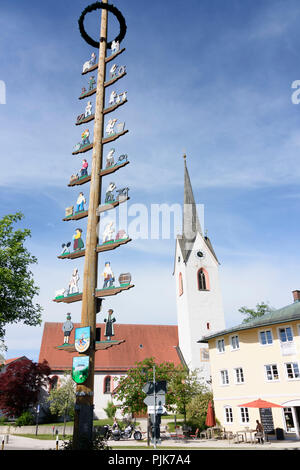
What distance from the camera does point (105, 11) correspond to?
16672 millimetres

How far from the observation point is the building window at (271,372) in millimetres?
26462

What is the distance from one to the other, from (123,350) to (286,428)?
32.9 metres

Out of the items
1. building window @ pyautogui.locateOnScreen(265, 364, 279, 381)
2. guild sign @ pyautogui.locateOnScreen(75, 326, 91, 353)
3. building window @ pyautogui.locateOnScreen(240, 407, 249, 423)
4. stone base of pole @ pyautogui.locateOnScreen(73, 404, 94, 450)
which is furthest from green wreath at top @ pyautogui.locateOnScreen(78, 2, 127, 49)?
building window @ pyautogui.locateOnScreen(240, 407, 249, 423)

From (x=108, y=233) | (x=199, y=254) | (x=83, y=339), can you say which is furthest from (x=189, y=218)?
(x=83, y=339)

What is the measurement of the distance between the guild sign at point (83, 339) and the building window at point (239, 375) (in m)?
21.3

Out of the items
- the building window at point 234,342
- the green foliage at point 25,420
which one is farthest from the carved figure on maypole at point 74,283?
the green foliage at point 25,420

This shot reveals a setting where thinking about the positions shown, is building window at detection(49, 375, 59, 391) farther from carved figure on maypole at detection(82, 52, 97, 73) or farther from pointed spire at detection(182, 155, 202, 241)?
carved figure on maypole at detection(82, 52, 97, 73)

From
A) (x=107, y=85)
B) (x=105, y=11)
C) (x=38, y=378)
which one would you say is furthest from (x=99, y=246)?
(x=38, y=378)

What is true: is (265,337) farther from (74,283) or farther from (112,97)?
(112,97)

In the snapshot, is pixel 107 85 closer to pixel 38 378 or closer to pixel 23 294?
pixel 23 294

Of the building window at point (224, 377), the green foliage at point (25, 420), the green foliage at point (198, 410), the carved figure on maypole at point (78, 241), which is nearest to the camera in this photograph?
the carved figure on maypole at point (78, 241)

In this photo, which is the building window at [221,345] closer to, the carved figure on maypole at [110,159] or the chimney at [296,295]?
the chimney at [296,295]

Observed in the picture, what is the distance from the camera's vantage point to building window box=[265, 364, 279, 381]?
26462 mm

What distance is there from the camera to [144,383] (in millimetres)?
30469
